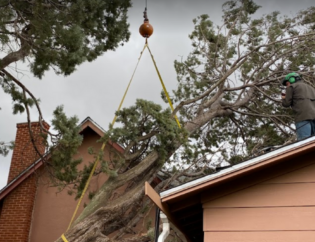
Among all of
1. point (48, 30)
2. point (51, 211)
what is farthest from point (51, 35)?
point (51, 211)

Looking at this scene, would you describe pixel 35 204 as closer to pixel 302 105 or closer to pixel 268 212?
pixel 302 105

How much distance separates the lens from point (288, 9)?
11961mm

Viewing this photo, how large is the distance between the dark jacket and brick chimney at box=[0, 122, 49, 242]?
679cm

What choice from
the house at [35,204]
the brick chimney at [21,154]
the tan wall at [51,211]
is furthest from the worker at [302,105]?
the brick chimney at [21,154]

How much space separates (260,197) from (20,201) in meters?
8.97

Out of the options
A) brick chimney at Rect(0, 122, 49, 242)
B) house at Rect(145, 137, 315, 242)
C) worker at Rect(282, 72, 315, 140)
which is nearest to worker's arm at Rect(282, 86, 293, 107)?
worker at Rect(282, 72, 315, 140)

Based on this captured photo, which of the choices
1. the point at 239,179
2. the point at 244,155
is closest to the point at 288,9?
the point at 244,155

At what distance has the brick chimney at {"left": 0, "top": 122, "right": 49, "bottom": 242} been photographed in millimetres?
11023

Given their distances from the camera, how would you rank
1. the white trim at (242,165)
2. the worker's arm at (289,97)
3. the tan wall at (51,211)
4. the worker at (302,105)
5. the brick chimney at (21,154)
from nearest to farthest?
the white trim at (242,165), the worker at (302,105), the worker's arm at (289,97), the tan wall at (51,211), the brick chimney at (21,154)

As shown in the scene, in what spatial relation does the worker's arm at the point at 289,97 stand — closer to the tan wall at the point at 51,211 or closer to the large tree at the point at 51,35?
the large tree at the point at 51,35

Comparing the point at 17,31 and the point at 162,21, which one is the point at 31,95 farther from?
the point at 162,21

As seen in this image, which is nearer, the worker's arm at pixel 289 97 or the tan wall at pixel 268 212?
the tan wall at pixel 268 212

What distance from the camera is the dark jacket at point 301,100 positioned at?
6.41m

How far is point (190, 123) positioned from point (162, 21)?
314cm
